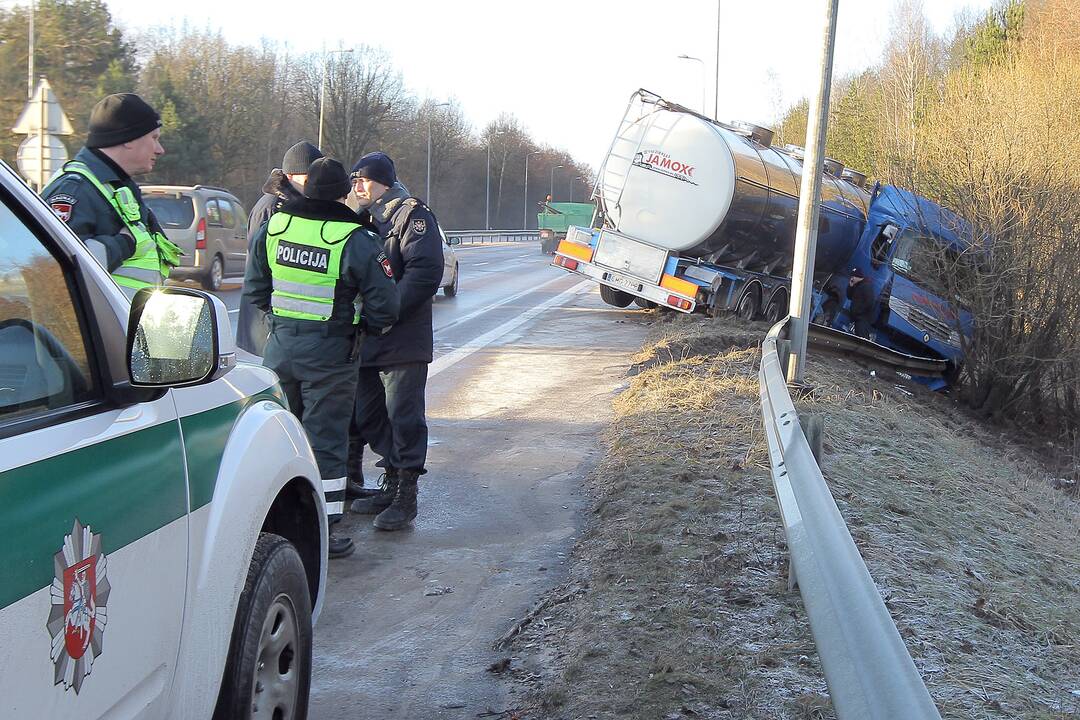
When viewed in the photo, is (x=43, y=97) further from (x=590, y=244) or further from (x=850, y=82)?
(x=850, y=82)

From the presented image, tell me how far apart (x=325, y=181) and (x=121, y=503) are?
3.24m

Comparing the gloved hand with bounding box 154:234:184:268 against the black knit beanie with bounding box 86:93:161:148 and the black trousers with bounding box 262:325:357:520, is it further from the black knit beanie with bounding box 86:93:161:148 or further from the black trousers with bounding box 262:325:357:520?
the black trousers with bounding box 262:325:357:520

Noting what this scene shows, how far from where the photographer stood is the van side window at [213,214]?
19.9 metres

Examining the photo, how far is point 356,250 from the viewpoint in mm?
5125

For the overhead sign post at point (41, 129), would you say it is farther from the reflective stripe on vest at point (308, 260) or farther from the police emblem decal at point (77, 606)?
the police emblem decal at point (77, 606)

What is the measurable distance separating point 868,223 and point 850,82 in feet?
98.7

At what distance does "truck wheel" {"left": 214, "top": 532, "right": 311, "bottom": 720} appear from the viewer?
256 cm

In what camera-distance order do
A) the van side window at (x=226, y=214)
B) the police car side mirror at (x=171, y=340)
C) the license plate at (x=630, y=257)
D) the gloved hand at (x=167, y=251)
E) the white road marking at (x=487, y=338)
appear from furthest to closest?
the van side window at (x=226, y=214), the license plate at (x=630, y=257), the white road marking at (x=487, y=338), the gloved hand at (x=167, y=251), the police car side mirror at (x=171, y=340)

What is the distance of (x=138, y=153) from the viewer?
4375mm

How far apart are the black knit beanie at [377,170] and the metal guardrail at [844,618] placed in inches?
131

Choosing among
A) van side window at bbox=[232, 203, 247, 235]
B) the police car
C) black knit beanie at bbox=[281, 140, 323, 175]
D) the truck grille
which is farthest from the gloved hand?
van side window at bbox=[232, 203, 247, 235]

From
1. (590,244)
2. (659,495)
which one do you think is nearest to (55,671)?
(659,495)

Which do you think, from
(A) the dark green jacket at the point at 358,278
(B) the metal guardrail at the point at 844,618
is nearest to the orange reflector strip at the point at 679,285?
(A) the dark green jacket at the point at 358,278

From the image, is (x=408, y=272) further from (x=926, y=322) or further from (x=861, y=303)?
(x=861, y=303)
